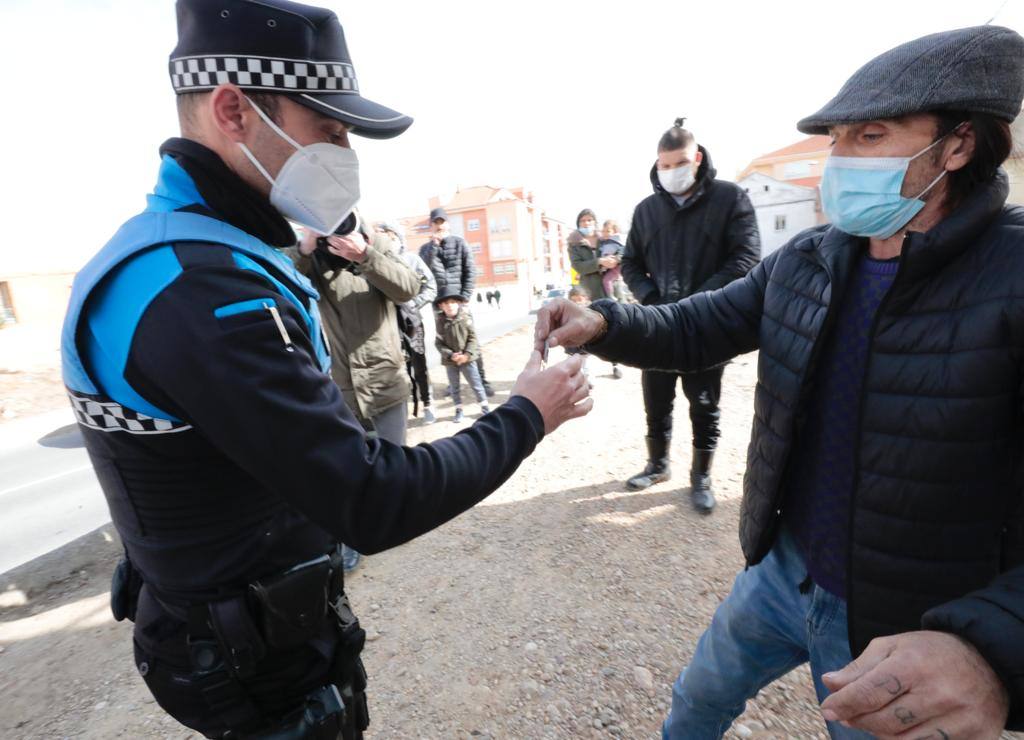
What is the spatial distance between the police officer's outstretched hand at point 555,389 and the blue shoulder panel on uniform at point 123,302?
2.63 ft

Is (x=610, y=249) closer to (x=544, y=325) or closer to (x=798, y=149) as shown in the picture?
(x=544, y=325)

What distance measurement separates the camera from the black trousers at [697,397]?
3.78 meters

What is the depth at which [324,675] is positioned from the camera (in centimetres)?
144

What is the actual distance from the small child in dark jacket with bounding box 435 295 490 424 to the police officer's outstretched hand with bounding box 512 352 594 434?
4.82 meters

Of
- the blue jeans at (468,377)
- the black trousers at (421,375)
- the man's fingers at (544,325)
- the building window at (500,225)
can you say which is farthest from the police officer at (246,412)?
the building window at (500,225)

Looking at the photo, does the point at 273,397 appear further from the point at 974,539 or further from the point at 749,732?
the point at 749,732

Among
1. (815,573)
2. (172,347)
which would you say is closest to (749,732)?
(815,573)

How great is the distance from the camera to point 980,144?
123 cm

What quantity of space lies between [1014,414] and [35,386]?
15.0 m

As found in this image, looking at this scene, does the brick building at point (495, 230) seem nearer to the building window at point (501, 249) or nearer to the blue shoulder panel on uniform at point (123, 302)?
the building window at point (501, 249)

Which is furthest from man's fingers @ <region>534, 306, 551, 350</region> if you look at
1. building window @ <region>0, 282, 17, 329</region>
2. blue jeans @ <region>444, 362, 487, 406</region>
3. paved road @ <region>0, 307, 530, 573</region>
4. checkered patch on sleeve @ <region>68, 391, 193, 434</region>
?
building window @ <region>0, 282, 17, 329</region>

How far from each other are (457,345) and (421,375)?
22.5 inches

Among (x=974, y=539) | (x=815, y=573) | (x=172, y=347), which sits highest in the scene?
(x=172, y=347)

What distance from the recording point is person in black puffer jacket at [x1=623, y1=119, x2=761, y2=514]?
3.62 m
